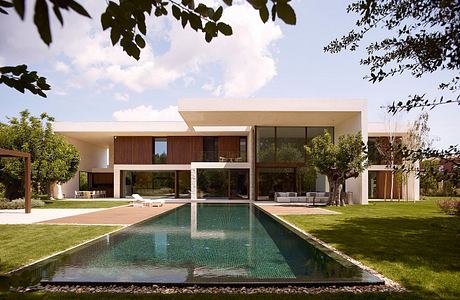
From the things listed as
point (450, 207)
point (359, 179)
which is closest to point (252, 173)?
point (359, 179)

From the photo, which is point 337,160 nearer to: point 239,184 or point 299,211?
point 299,211

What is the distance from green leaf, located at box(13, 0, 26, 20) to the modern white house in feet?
65.2

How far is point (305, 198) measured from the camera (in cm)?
2311

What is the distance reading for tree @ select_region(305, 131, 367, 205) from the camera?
61.2 ft

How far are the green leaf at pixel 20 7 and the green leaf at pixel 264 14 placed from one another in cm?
75

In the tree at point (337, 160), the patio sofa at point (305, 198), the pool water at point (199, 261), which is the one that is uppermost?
the tree at point (337, 160)

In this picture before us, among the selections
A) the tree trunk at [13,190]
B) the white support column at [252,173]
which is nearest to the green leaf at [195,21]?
the white support column at [252,173]

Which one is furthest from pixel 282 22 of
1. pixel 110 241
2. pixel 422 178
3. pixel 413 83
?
pixel 110 241

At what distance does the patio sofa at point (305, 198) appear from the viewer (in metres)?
22.8

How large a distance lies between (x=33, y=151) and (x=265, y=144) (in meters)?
13.6

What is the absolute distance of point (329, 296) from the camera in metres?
4.80

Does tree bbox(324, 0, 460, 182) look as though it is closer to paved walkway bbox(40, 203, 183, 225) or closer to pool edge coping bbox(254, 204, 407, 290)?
pool edge coping bbox(254, 204, 407, 290)

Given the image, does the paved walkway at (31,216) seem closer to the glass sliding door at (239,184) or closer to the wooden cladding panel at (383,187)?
the glass sliding door at (239,184)

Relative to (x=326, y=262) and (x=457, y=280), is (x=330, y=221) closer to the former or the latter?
(x=326, y=262)
